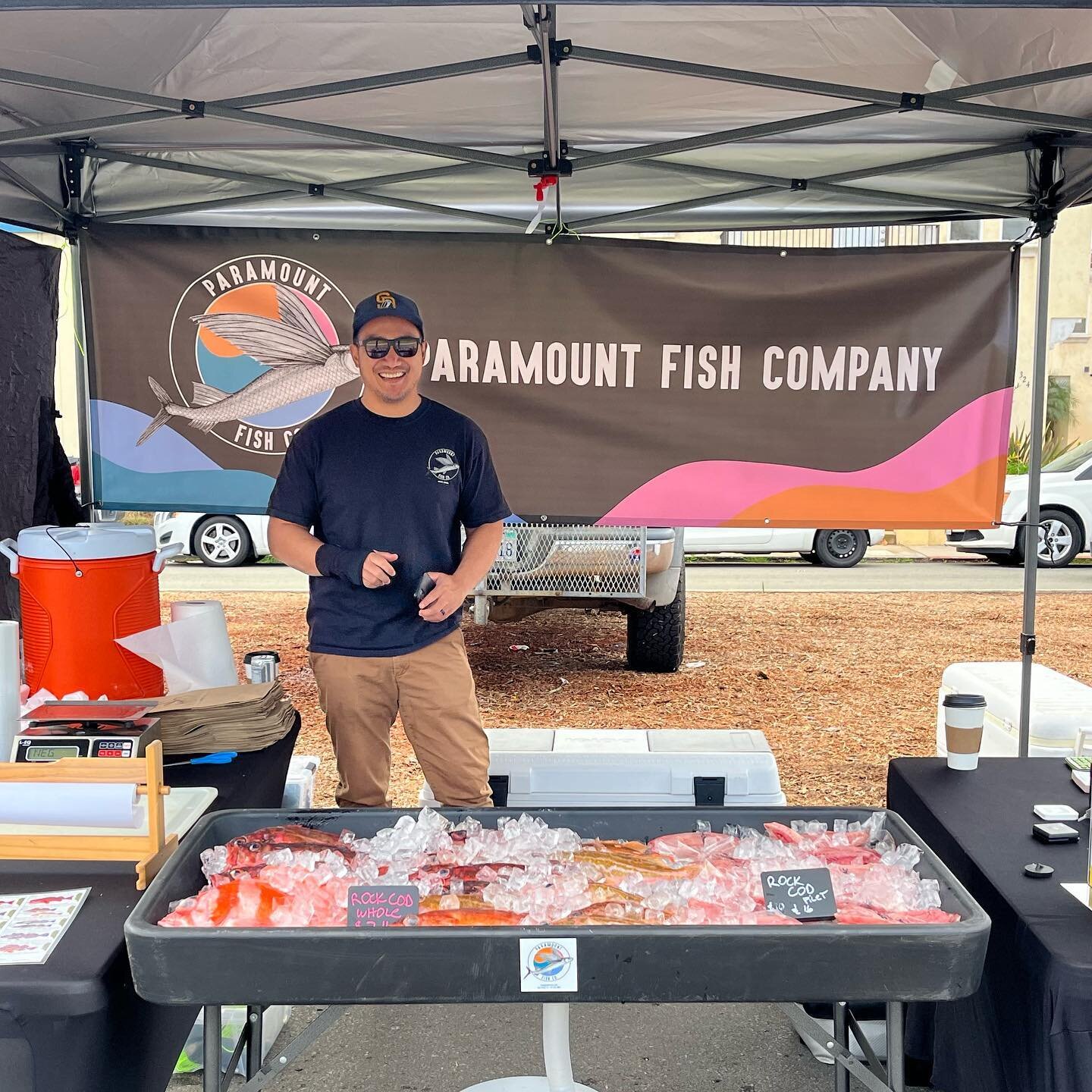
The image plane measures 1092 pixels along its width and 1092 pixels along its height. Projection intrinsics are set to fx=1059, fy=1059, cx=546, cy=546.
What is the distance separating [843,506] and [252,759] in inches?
101

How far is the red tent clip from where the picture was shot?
3.30 m

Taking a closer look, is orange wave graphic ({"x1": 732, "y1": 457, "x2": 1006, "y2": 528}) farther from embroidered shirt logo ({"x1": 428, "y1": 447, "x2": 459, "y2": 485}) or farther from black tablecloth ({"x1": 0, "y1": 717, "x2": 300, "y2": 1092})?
black tablecloth ({"x1": 0, "y1": 717, "x2": 300, "y2": 1092})

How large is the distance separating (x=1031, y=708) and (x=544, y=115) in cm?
245

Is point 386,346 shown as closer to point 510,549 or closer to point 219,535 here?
point 510,549

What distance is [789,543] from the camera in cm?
1164

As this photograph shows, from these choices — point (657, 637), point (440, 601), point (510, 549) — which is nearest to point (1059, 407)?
point (657, 637)

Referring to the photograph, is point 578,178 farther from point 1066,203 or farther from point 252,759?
point 252,759

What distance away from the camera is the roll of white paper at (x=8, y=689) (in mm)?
2029

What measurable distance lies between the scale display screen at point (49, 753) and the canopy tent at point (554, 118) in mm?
1467

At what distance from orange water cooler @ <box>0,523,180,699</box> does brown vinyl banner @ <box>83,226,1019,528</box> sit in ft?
4.78

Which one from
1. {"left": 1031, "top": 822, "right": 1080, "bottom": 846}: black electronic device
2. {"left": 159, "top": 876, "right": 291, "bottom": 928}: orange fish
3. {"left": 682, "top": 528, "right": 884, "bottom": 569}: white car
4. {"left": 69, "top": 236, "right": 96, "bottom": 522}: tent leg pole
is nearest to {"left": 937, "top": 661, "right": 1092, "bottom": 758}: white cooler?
{"left": 1031, "top": 822, "right": 1080, "bottom": 846}: black electronic device

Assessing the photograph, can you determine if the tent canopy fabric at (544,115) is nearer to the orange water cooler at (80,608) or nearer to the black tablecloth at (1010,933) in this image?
the orange water cooler at (80,608)

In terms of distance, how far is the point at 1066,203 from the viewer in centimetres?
356

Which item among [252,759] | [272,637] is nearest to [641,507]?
[252,759]
